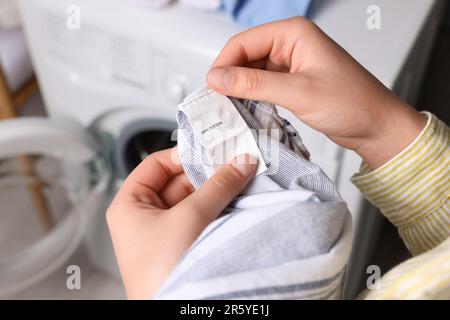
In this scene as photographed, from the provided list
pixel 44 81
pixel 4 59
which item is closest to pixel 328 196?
pixel 44 81

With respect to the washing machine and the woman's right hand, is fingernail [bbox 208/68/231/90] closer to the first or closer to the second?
the woman's right hand

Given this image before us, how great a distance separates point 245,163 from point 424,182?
0.59ft

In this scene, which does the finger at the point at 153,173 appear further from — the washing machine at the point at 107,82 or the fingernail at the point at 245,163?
the washing machine at the point at 107,82

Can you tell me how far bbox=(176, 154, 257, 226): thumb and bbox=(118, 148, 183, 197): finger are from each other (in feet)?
0.21

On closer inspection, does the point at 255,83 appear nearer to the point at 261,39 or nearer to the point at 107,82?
the point at 261,39

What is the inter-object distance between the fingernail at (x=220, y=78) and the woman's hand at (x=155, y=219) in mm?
68

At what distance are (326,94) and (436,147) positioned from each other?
13 cm

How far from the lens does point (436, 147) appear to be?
486 millimetres

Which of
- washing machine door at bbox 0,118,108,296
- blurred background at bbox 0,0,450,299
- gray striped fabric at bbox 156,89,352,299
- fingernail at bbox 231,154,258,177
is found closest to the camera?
gray striped fabric at bbox 156,89,352,299

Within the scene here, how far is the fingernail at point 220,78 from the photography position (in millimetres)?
444

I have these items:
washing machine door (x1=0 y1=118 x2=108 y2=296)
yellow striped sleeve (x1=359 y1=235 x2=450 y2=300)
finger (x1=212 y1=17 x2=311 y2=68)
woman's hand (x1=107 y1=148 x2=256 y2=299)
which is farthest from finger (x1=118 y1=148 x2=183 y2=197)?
washing machine door (x1=0 y1=118 x2=108 y2=296)

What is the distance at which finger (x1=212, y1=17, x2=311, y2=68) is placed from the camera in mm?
478

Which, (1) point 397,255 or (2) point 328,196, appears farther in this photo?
(1) point 397,255
